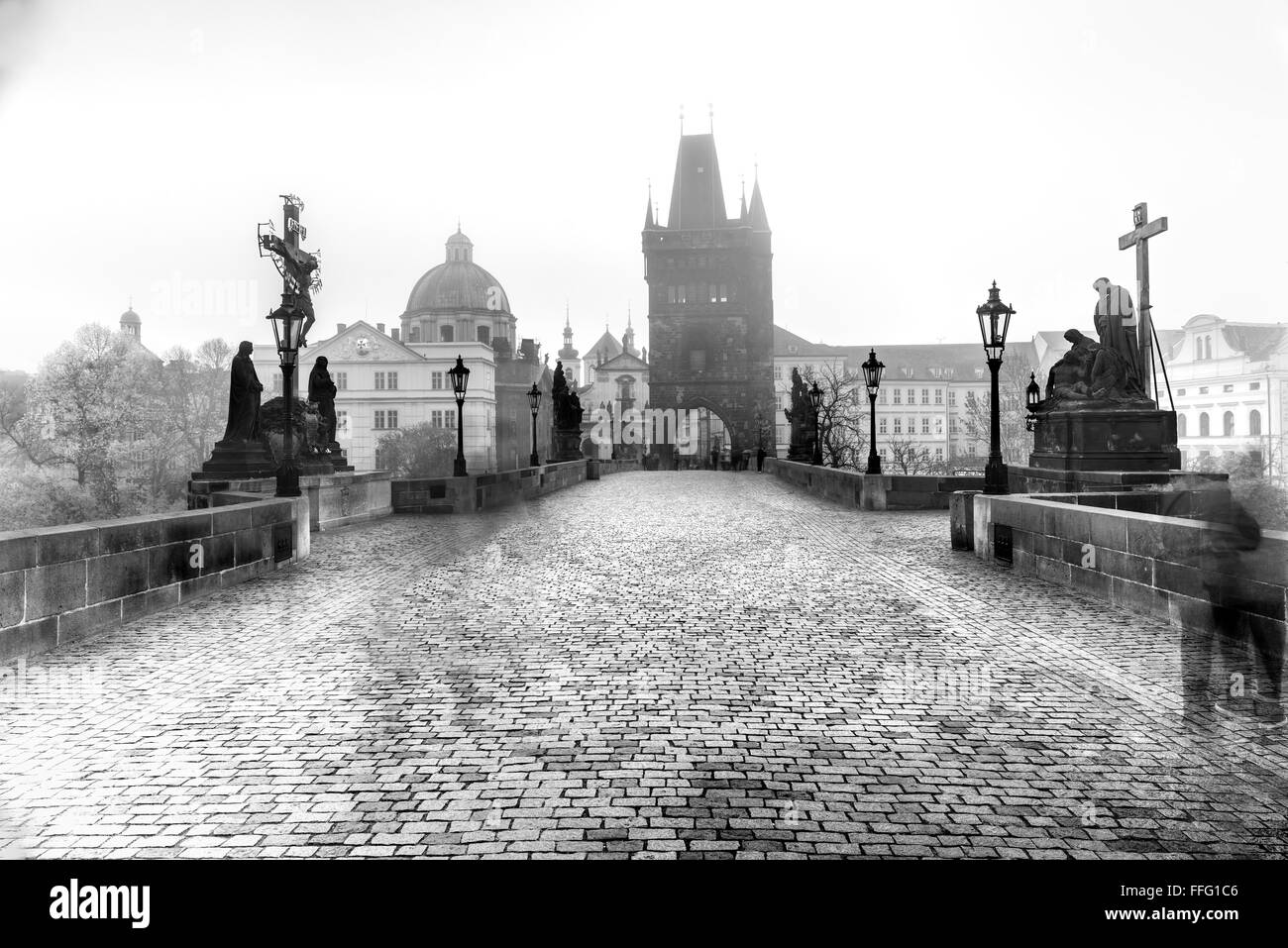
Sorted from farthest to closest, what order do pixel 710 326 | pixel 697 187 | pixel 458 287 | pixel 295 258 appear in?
pixel 458 287
pixel 697 187
pixel 710 326
pixel 295 258

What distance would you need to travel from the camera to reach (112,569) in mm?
6938

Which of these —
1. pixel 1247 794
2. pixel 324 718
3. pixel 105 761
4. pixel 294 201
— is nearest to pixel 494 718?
pixel 324 718

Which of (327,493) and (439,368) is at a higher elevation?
(439,368)

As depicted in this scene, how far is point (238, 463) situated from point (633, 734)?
49.4ft

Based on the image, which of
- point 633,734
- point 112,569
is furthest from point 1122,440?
point 112,569

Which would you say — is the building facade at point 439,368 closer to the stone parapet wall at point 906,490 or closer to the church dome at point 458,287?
the church dome at point 458,287

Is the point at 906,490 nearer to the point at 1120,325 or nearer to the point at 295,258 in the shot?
the point at 1120,325

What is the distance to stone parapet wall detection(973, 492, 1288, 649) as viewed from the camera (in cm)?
563

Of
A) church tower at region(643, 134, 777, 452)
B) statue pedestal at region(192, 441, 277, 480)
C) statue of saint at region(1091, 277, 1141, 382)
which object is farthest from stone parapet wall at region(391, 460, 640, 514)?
church tower at region(643, 134, 777, 452)

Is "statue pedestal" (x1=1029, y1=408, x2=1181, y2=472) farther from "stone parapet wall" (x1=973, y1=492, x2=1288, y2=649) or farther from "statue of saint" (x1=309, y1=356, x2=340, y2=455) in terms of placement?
"statue of saint" (x1=309, y1=356, x2=340, y2=455)

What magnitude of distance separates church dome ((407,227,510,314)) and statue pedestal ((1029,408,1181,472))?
81.4 meters

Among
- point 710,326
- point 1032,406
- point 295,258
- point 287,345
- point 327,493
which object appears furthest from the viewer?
point 710,326

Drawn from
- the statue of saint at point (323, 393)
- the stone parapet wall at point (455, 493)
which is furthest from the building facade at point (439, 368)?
the statue of saint at point (323, 393)

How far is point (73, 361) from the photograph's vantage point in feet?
A: 114
